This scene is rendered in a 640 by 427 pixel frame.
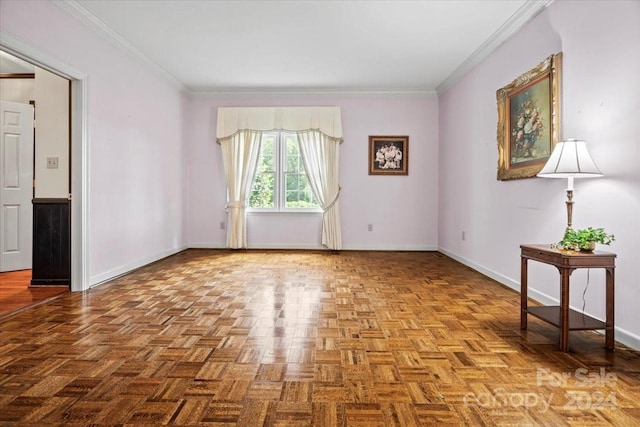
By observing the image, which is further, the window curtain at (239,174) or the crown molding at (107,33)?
the window curtain at (239,174)

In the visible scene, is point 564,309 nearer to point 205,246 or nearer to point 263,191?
point 263,191

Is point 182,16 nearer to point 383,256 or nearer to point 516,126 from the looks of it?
point 516,126

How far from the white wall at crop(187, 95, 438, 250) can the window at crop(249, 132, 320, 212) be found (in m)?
0.21

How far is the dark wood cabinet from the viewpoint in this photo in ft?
14.0

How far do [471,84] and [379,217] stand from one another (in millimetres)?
2590

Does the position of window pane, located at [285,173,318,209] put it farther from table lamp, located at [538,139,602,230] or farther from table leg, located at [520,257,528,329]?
table lamp, located at [538,139,602,230]

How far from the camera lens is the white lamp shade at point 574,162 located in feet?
8.39

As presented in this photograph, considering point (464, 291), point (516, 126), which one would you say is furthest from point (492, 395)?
point (516, 126)

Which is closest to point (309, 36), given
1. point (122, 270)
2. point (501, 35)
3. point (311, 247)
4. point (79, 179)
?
point (501, 35)

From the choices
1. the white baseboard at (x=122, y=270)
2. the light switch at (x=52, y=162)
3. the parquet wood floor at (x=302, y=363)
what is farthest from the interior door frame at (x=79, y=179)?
the light switch at (x=52, y=162)

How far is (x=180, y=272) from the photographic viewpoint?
16.2 ft

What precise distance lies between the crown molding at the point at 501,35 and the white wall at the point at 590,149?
71 mm

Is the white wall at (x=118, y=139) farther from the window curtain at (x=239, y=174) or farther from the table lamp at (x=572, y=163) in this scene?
the table lamp at (x=572, y=163)

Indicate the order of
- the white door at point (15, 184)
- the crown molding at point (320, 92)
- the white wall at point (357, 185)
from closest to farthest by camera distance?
the white door at point (15, 184), the crown molding at point (320, 92), the white wall at point (357, 185)
